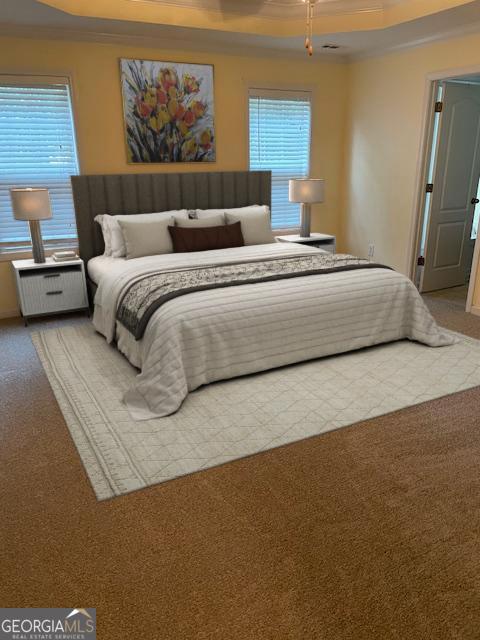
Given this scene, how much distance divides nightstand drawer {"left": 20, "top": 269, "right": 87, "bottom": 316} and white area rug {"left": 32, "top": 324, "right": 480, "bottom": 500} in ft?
2.07

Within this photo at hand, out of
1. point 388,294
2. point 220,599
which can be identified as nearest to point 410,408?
point 388,294

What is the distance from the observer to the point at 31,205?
413 centimetres

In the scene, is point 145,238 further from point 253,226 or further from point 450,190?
point 450,190

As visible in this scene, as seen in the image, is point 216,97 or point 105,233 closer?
point 105,233

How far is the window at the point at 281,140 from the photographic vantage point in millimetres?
5340

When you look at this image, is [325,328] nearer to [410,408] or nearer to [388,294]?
[388,294]

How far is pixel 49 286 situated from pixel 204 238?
1475 mm

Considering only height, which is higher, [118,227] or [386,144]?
[386,144]

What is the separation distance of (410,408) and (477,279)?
230cm

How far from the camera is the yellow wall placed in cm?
430

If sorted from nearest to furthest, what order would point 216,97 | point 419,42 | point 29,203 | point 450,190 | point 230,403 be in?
1. point 230,403
2. point 29,203
3. point 419,42
4. point 216,97
5. point 450,190

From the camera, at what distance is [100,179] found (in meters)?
4.63

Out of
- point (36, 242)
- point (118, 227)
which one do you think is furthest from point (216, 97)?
point (36, 242)

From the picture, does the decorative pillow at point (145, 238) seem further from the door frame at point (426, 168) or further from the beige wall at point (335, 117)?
the door frame at point (426, 168)
